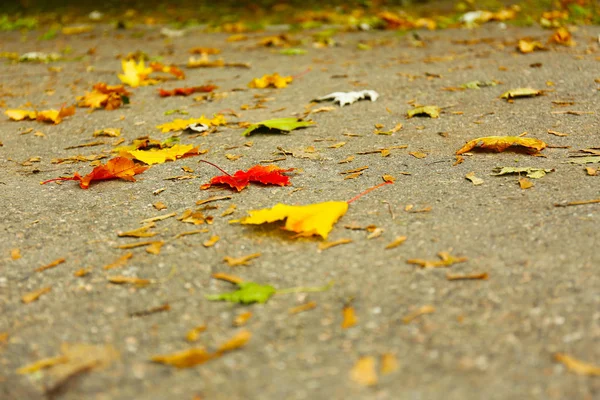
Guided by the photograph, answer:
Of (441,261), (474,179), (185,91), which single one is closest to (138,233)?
(441,261)

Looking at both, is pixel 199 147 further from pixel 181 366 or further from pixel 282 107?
pixel 181 366

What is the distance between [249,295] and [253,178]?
998 mm

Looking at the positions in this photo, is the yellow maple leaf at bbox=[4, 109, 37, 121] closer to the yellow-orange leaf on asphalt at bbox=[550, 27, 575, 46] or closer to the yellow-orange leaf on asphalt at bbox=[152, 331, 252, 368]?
the yellow-orange leaf on asphalt at bbox=[152, 331, 252, 368]

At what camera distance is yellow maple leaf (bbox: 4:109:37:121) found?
427cm

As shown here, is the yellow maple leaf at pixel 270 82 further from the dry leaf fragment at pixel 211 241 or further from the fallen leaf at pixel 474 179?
the dry leaf fragment at pixel 211 241

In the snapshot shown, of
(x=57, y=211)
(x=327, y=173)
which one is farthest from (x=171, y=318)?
(x=327, y=173)

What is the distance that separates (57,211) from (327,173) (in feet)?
4.00

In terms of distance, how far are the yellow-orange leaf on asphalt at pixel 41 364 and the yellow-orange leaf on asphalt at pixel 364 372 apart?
756mm

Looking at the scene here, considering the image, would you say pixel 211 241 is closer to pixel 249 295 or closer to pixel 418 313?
pixel 249 295

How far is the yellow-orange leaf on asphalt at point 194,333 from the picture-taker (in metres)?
1.64

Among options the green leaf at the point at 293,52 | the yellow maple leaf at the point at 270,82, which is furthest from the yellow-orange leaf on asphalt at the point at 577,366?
the green leaf at the point at 293,52

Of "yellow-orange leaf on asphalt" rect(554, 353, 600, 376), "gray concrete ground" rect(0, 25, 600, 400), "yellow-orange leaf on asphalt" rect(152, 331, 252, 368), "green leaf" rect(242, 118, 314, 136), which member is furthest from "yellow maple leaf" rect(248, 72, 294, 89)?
"yellow-orange leaf on asphalt" rect(554, 353, 600, 376)

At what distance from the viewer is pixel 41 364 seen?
1.56m

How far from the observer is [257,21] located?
8.06 metres
